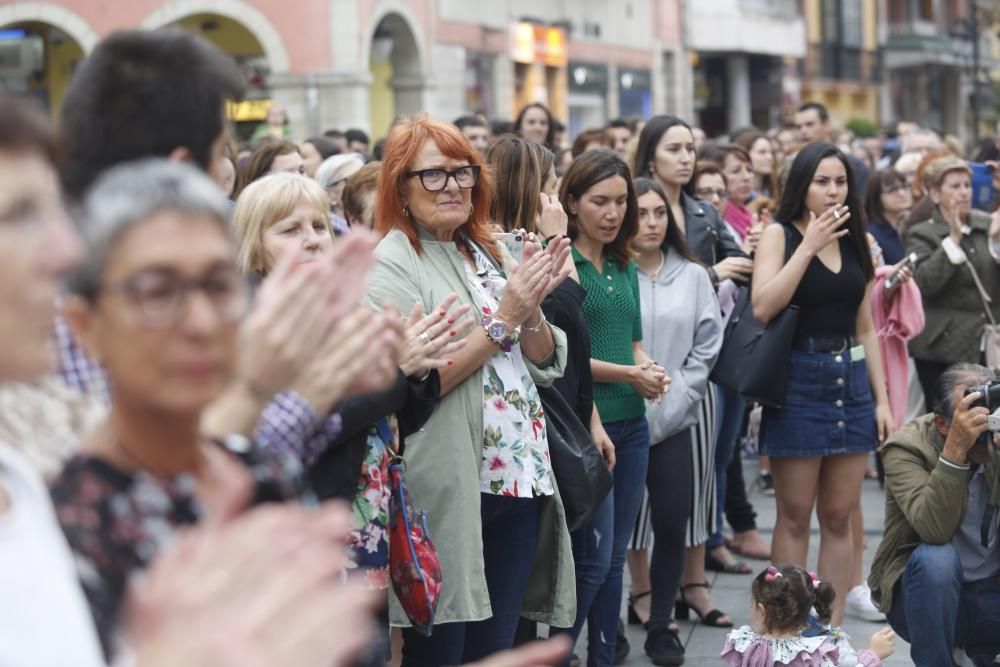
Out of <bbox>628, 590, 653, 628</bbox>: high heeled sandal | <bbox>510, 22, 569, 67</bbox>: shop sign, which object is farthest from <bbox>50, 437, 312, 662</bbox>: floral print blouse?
<bbox>510, 22, 569, 67</bbox>: shop sign

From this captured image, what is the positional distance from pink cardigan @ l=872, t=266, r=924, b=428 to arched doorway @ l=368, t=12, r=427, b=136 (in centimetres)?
1692

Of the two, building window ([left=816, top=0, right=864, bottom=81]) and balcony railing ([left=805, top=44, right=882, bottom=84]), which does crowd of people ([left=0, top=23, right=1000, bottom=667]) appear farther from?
building window ([left=816, top=0, right=864, bottom=81])

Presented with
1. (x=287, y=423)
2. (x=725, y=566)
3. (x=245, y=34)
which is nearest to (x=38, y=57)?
(x=245, y=34)

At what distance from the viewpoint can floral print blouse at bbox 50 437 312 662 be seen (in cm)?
152

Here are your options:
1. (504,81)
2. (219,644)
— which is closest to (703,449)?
(219,644)

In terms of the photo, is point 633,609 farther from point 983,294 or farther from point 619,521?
point 983,294

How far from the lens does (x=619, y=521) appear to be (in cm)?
584

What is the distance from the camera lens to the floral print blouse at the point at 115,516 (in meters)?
1.52

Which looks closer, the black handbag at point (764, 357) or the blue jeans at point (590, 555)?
the blue jeans at point (590, 555)

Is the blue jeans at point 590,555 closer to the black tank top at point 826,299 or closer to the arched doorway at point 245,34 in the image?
the black tank top at point 826,299

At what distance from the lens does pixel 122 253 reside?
1.54 meters

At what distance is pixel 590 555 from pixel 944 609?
1.22 meters

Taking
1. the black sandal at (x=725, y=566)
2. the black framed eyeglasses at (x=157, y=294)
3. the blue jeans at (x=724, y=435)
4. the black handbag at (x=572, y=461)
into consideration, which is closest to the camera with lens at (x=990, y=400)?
the black handbag at (x=572, y=461)

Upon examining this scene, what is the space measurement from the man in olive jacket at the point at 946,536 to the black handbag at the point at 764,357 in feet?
2.61
